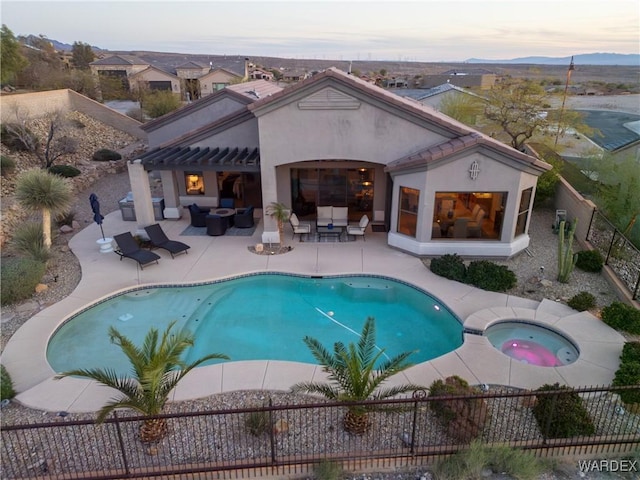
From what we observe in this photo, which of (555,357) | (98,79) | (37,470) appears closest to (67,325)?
(37,470)

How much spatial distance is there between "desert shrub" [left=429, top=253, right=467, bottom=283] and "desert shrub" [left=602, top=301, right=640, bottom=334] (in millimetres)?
4024

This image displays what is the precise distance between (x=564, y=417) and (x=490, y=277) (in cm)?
616

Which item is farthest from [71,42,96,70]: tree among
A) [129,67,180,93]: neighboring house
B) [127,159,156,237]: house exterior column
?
[127,159,156,237]: house exterior column

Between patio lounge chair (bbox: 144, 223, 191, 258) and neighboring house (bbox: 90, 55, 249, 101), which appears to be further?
neighboring house (bbox: 90, 55, 249, 101)

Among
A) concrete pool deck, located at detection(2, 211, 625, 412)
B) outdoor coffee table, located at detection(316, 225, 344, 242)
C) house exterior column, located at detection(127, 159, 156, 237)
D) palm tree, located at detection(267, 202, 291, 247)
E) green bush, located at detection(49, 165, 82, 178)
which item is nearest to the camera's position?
concrete pool deck, located at detection(2, 211, 625, 412)

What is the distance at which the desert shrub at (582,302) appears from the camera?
11914 mm

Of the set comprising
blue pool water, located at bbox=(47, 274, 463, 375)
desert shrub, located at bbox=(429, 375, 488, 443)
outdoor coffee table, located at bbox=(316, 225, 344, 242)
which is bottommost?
blue pool water, located at bbox=(47, 274, 463, 375)

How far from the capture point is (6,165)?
2264 cm

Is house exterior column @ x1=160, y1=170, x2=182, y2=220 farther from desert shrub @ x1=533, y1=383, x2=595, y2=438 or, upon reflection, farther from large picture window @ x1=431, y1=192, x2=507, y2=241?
desert shrub @ x1=533, y1=383, x2=595, y2=438

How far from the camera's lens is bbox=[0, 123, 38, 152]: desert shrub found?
25.4 m

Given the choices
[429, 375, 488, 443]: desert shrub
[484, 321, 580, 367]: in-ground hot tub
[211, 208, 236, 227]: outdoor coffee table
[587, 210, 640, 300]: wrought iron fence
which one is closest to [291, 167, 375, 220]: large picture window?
[211, 208, 236, 227]: outdoor coffee table

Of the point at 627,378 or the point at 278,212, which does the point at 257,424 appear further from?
the point at 278,212

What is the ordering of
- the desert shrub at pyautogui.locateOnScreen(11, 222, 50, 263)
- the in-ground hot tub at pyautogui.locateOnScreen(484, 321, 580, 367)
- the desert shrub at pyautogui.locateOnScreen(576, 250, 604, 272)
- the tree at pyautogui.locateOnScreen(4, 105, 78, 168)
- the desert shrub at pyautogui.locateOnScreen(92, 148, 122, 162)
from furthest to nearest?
the desert shrub at pyautogui.locateOnScreen(92, 148, 122, 162) → the tree at pyautogui.locateOnScreen(4, 105, 78, 168) → the desert shrub at pyautogui.locateOnScreen(11, 222, 50, 263) → the desert shrub at pyautogui.locateOnScreen(576, 250, 604, 272) → the in-ground hot tub at pyautogui.locateOnScreen(484, 321, 580, 367)

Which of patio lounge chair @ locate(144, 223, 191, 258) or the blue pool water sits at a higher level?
patio lounge chair @ locate(144, 223, 191, 258)
